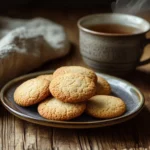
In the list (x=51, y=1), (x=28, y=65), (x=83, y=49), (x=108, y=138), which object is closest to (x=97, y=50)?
(x=83, y=49)

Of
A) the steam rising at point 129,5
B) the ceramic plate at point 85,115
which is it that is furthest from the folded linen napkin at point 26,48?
the steam rising at point 129,5

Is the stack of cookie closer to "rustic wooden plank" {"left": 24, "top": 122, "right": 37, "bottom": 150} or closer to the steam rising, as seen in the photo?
"rustic wooden plank" {"left": 24, "top": 122, "right": 37, "bottom": 150}

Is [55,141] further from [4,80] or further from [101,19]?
[101,19]

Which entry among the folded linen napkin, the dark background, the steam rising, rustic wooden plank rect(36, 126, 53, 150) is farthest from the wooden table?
the dark background

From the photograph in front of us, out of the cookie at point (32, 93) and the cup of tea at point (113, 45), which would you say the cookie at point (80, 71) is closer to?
the cookie at point (32, 93)

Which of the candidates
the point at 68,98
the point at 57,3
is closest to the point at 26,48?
the point at 68,98

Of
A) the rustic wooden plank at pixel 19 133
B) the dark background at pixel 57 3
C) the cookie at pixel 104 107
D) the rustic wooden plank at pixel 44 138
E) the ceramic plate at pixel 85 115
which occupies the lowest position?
the dark background at pixel 57 3
